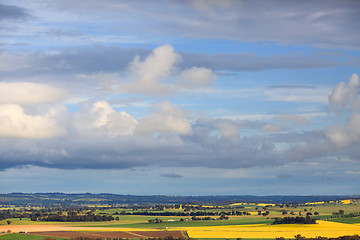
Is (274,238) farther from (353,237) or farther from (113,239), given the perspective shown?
(113,239)

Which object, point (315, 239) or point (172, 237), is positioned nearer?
point (315, 239)

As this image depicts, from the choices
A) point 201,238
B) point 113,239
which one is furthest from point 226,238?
point 113,239

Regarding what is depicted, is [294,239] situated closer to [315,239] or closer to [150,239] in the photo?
[315,239]

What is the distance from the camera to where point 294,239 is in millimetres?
191000

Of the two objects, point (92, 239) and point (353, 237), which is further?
point (92, 239)

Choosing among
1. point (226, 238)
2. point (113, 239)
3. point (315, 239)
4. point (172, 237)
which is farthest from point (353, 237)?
point (113, 239)

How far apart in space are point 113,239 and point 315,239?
66.1m

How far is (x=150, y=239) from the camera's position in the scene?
634 ft

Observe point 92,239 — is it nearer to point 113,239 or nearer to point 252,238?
point 113,239

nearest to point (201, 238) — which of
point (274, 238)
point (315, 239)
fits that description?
point (274, 238)

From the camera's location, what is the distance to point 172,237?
199 meters

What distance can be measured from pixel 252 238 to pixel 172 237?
26.7 meters

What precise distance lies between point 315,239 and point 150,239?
52542 mm

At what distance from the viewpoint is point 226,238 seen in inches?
7844
